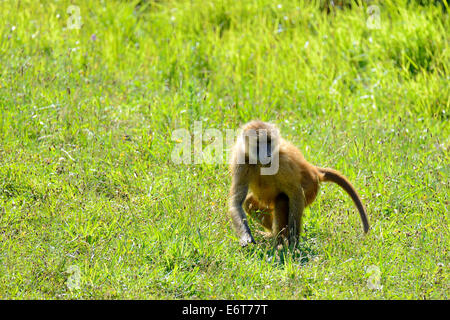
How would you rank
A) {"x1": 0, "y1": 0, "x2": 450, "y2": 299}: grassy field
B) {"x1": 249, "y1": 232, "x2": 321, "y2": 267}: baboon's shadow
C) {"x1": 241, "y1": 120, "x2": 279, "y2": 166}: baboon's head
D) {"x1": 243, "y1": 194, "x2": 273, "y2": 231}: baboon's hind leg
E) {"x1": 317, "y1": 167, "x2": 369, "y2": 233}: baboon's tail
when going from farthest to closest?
1. {"x1": 243, "y1": 194, "x2": 273, "y2": 231}: baboon's hind leg
2. {"x1": 317, "y1": 167, "x2": 369, "y2": 233}: baboon's tail
3. {"x1": 241, "y1": 120, "x2": 279, "y2": 166}: baboon's head
4. {"x1": 249, "y1": 232, "x2": 321, "y2": 267}: baboon's shadow
5. {"x1": 0, "y1": 0, "x2": 450, "y2": 299}: grassy field

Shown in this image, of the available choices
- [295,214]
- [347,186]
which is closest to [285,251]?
[295,214]

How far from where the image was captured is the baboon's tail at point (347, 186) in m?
5.10

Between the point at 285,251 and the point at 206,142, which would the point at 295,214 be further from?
the point at 206,142

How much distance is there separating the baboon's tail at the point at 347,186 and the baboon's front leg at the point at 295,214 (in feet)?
1.18

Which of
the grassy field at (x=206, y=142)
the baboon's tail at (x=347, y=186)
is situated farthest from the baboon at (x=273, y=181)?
the grassy field at (x=206, y=142)

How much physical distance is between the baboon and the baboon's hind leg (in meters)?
0.08

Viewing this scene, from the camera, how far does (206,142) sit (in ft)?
20.9

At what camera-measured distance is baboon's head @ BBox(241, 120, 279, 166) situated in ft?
16.4

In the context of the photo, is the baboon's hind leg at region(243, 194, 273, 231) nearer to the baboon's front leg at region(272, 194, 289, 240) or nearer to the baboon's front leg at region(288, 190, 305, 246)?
the baboon's front leg at region(272, 194, 289, 240)

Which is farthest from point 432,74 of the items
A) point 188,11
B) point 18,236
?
point 18,236

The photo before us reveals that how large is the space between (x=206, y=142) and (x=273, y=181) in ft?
4.48

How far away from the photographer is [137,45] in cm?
800

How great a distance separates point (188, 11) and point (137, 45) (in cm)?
94

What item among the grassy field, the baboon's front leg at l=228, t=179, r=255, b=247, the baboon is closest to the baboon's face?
the baboon
